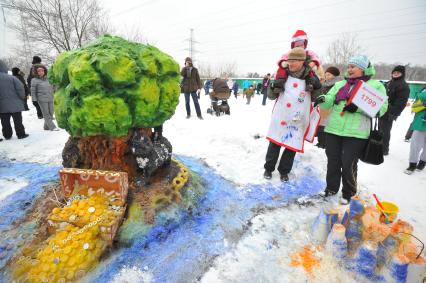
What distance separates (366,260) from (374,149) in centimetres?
132

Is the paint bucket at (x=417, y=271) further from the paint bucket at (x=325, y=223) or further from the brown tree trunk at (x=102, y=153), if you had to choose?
the brown tree trunk at (x=102, y=153)

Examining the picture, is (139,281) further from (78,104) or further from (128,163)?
(78,104)

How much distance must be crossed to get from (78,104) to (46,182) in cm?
171

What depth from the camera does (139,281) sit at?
1884 millimetres

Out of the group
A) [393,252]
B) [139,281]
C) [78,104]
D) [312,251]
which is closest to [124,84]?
[78,104]

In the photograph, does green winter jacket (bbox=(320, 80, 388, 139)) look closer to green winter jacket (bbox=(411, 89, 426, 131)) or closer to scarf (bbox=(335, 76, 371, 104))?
scarf (bbox=(335, 76, 371, 104))

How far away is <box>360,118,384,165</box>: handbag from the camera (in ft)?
8.74

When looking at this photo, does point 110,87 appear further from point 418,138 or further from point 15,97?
point 418,138

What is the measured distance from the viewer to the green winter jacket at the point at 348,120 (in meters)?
2.69

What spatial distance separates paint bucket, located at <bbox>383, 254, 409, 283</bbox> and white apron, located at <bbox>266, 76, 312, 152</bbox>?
1.72m

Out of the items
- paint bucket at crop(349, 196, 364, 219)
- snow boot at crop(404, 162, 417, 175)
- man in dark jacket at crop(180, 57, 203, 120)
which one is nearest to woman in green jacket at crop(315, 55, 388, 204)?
paint bucket at crop(349, 196, 364, 219)

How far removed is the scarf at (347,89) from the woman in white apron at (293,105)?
0.34 m

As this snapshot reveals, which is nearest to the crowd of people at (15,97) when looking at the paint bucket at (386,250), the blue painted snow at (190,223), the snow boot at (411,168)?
the blue painted snow at (190,223)

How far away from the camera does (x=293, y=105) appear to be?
3.22m
